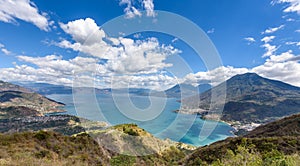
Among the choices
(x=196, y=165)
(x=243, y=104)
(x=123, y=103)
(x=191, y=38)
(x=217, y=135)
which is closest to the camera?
(x=191, y=38)

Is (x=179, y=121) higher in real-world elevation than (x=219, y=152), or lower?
lower

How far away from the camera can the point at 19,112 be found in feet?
305

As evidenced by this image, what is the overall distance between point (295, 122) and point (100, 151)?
88.9 ft

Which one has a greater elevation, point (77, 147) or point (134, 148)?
point (77, 147)

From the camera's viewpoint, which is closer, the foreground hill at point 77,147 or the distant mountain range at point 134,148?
the distant mountain range at point 134,148

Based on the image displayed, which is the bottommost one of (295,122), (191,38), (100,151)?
(100,151)

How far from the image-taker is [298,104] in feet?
357

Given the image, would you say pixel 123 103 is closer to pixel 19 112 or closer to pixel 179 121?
pixel 179 121

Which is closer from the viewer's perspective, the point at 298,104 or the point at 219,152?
the point at 219,152

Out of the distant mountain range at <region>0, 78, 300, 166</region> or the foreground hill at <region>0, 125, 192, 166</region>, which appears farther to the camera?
the foreground hill at <region>0, 125, 192, 166</region>

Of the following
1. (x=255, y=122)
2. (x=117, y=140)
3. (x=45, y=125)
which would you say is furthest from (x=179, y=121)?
(x=117, y=140)

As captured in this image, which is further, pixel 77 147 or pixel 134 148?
pixel 134 148

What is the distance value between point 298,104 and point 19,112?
164218 mm

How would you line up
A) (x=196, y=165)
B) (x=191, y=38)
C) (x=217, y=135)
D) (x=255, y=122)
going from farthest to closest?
(x=255, y=122)
(x=217, y=135)
(x=196, y=165)
(x=191, y=38)
